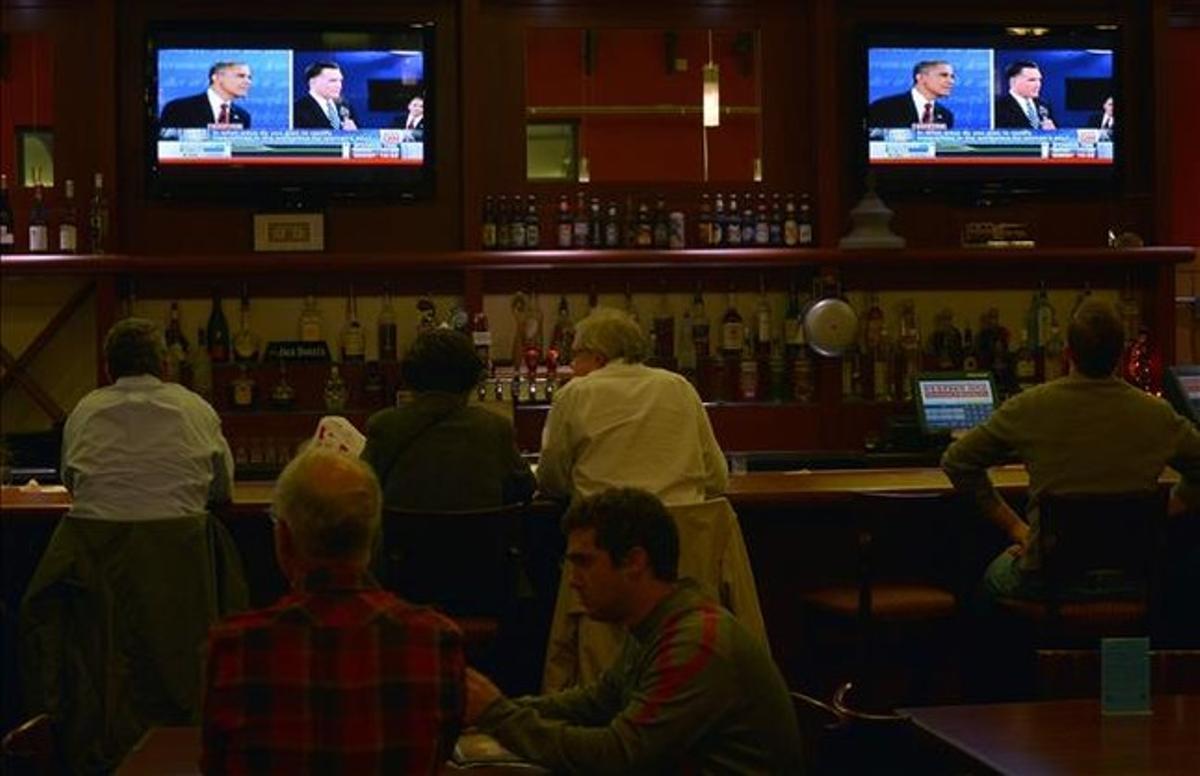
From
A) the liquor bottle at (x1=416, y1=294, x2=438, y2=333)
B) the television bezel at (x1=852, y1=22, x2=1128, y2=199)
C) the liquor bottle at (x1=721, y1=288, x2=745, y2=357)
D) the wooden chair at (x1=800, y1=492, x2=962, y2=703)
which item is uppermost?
the television bezel at (x1=852, y1=22, x2=1128, y2=199)

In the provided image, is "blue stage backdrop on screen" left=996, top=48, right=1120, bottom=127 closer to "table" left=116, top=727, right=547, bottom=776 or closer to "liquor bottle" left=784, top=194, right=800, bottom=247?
"liquor bottle" left=784, top=194, right=800, bottom=247

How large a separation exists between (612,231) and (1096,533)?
10.6 feet

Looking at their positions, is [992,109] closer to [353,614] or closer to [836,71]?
[836,71]

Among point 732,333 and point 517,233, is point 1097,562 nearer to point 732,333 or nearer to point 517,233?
point 732,333

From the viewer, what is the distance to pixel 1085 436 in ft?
15.4

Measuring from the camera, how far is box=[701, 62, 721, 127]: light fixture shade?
23.7 feet

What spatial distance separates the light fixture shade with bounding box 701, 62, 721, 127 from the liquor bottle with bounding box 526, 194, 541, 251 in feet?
2.60

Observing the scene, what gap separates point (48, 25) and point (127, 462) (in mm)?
3116

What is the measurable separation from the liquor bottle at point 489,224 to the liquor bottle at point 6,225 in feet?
6.30

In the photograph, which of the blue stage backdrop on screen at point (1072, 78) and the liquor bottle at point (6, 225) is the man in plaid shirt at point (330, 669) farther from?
the blue stage backdrop on screen at point (1072, 78)

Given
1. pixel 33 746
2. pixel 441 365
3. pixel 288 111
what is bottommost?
pixel 33 746

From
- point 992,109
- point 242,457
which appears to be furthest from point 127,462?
point 992,109

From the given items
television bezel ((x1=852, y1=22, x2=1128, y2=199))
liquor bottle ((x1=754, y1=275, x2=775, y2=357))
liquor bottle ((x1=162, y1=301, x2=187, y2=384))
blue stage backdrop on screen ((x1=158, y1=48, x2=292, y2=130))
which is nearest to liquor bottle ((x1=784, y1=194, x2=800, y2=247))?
liquor bottle ((x1=754, y1=275, x2=775, y2=357))

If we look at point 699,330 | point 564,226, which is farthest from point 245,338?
point 699,330
